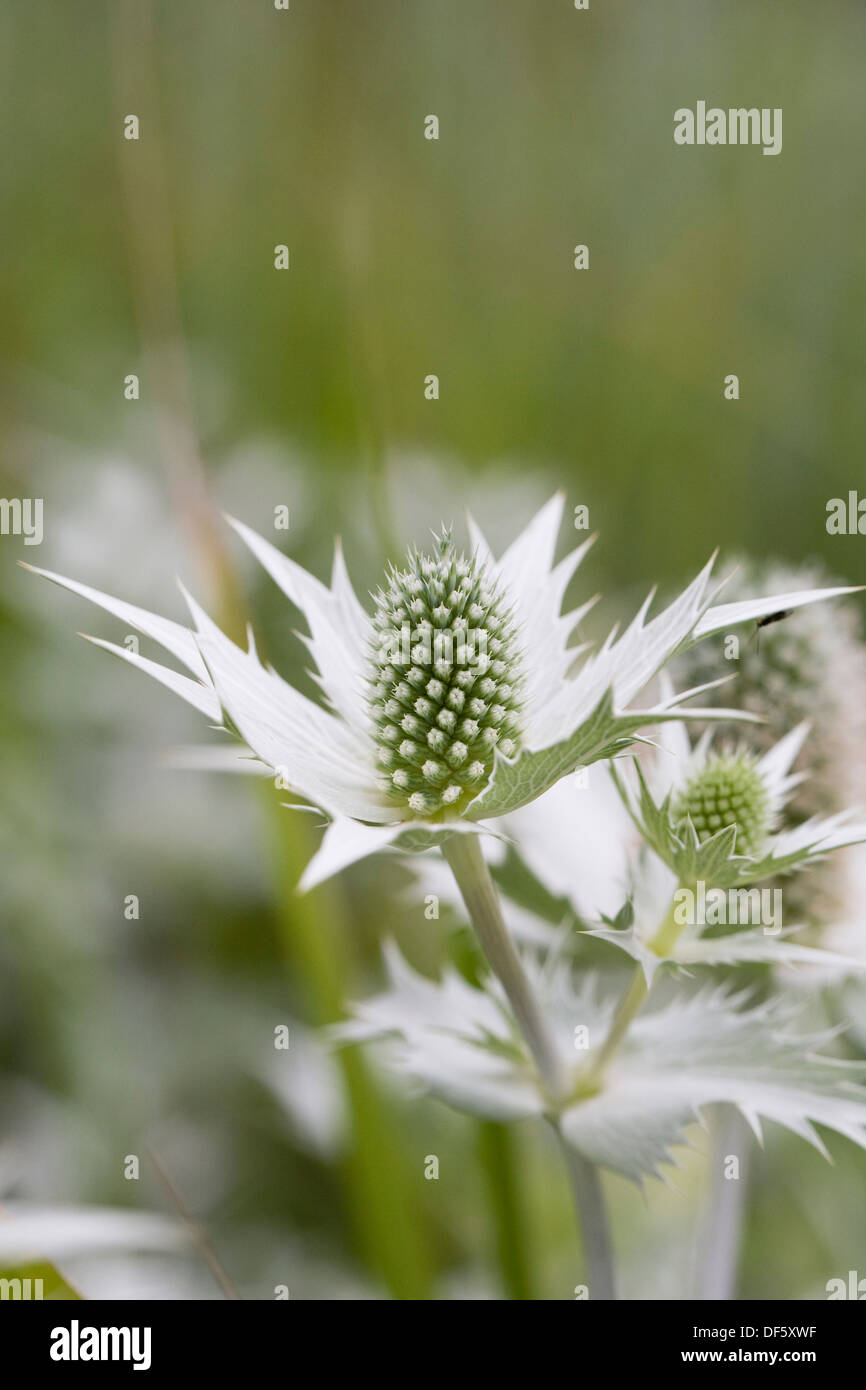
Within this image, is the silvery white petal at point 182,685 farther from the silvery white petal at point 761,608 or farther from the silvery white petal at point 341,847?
the silvery white petal at point 761,608

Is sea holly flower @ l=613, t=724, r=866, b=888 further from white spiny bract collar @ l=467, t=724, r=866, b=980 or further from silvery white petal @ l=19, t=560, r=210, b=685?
silvery white petal @ l=19, t=560, r=210, b=685

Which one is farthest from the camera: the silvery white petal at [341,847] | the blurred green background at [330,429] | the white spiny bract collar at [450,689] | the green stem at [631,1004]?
the blurred green background at [330,429]

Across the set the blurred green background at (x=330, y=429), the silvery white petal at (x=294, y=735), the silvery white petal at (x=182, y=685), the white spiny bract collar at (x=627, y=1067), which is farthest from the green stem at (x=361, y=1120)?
the silvery white petal at (x=182, y=685)

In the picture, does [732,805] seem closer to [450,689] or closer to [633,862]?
[633,862]

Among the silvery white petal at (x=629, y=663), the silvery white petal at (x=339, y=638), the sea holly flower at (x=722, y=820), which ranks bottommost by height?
the sea holly flower at (x=722, y=820)

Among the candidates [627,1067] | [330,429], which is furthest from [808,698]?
[330,429]

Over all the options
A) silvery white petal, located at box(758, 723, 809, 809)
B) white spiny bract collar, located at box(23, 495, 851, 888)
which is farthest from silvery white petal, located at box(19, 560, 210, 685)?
silvery white petal, located at box(758, 723, 809, 809)

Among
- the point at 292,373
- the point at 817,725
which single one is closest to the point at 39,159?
the point at 292,373
